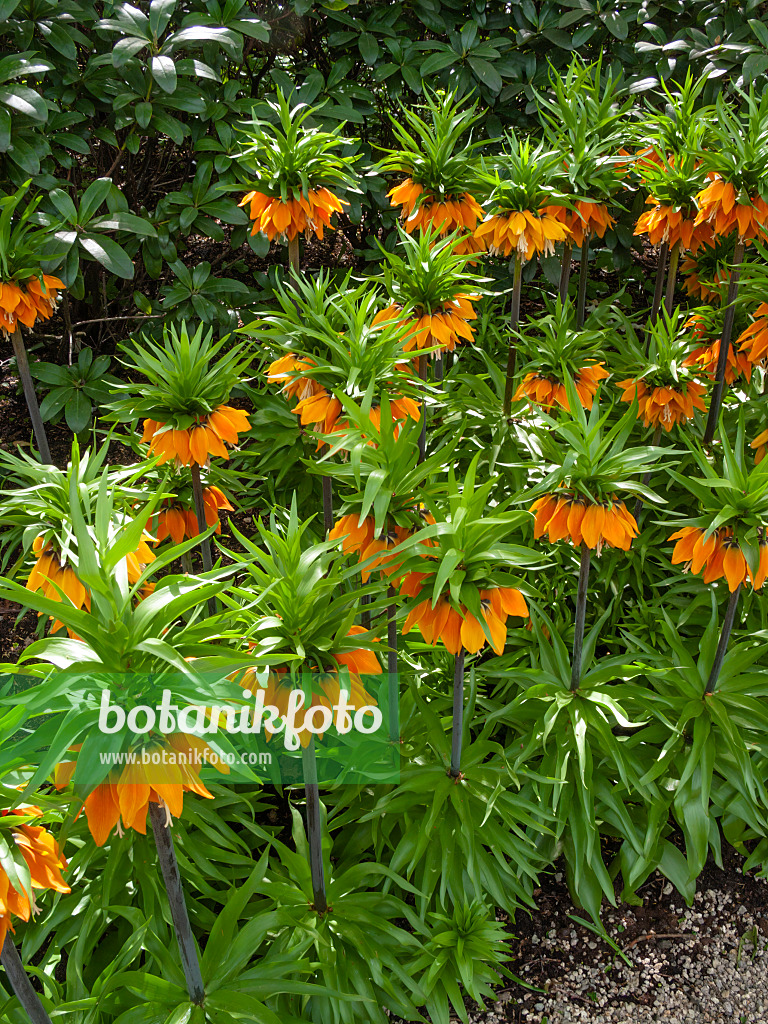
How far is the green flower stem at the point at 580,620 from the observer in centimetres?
192

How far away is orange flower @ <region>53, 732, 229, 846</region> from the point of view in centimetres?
106

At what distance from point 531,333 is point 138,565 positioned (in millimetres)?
3423

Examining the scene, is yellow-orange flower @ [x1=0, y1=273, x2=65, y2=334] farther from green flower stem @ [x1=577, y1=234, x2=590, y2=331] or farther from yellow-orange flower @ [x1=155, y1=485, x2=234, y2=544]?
green flower stem @ [x1=577, y1=234, x2=590, y2=331]

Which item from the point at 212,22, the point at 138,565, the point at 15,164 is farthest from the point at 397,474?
the point at 212,22

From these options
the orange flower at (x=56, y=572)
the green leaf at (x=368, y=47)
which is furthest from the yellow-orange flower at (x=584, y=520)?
the green leaf at (x=368, y=47)

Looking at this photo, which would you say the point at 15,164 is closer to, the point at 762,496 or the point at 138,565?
the point at 138,565

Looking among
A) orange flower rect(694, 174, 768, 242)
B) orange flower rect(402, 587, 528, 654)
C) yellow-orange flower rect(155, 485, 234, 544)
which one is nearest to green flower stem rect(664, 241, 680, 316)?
orange flower rect(694, 174, 768, 242)

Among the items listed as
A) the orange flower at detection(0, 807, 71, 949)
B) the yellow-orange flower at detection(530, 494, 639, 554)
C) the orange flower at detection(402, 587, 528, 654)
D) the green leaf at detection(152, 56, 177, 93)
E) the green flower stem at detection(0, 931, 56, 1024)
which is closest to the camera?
the orange flower at detection(0, 807, 71, 949)

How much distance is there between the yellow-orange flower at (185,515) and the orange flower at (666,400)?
3.85ft

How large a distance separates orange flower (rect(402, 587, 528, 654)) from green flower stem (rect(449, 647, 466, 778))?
20cm

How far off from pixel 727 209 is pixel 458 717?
155cm

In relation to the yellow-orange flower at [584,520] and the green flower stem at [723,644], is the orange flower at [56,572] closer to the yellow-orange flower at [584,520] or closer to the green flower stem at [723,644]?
the yellow-orange flower at [584,520]

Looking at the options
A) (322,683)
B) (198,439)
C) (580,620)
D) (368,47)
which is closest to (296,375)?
(198,439)

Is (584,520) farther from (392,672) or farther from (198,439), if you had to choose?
(198,439)
